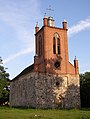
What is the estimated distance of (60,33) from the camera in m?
42.8

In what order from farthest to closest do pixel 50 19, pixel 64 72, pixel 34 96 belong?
pixel 50 19 < pixel 64 72 < pixel 34 96

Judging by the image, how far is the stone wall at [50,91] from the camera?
125ft

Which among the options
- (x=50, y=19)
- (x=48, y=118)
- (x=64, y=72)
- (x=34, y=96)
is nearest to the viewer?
(x=48, y=118)

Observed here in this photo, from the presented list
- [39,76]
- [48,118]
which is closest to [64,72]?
[39,76]

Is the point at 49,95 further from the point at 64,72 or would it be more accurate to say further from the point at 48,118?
the point at 48,118

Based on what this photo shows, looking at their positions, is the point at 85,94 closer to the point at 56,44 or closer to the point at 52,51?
the point at 52,51

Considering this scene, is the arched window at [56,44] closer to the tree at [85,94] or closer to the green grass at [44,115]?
the tree at [85,94]

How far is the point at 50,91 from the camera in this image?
38844mm

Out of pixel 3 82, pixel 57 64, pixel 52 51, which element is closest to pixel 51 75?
pixel 57 64

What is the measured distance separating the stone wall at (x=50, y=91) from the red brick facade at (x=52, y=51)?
122cm

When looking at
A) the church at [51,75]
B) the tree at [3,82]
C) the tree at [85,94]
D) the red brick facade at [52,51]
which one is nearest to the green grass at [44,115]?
Result: the church at [51,75]

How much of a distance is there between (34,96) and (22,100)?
7.15 meters

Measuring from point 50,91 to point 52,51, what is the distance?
7.10 meters

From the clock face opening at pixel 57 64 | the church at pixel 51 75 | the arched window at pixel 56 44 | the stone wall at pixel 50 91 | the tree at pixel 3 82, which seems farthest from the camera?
the tree at pixel 3 82
